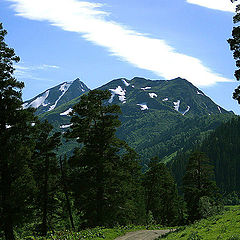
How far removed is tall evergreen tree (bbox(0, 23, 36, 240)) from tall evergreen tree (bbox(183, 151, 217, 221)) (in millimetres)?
28245

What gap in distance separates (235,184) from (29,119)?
634 ft

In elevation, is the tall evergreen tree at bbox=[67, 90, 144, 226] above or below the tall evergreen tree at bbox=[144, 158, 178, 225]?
above

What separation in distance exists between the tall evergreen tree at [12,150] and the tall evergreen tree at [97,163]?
7.81m

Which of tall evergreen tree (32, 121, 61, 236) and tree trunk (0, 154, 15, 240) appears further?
tall evergreen tree (32, 121, 61, 236)

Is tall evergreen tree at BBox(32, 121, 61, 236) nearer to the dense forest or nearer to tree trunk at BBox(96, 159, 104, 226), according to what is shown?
the dense forest

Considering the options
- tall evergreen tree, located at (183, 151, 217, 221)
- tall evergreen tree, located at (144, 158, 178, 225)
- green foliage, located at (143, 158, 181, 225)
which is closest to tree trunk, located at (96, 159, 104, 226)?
green foliage, located at (143, 158, 181, 225)

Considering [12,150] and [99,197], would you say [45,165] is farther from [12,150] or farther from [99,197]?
[12,150]

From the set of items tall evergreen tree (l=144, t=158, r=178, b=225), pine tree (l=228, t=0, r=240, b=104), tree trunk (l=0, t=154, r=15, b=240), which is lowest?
tall evergreen tree (l=144, t=158, r=178, b=225)

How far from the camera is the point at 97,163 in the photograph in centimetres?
2889

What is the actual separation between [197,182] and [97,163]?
70.3 feet

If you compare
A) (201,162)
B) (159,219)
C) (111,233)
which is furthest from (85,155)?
(159,219)

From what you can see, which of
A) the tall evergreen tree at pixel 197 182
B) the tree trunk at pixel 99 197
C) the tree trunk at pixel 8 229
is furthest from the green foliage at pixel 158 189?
the tree trunk at pixel 8 229

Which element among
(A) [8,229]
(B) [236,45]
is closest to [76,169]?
(A) [8,229]

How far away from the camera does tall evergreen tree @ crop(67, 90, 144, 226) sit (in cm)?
2888
